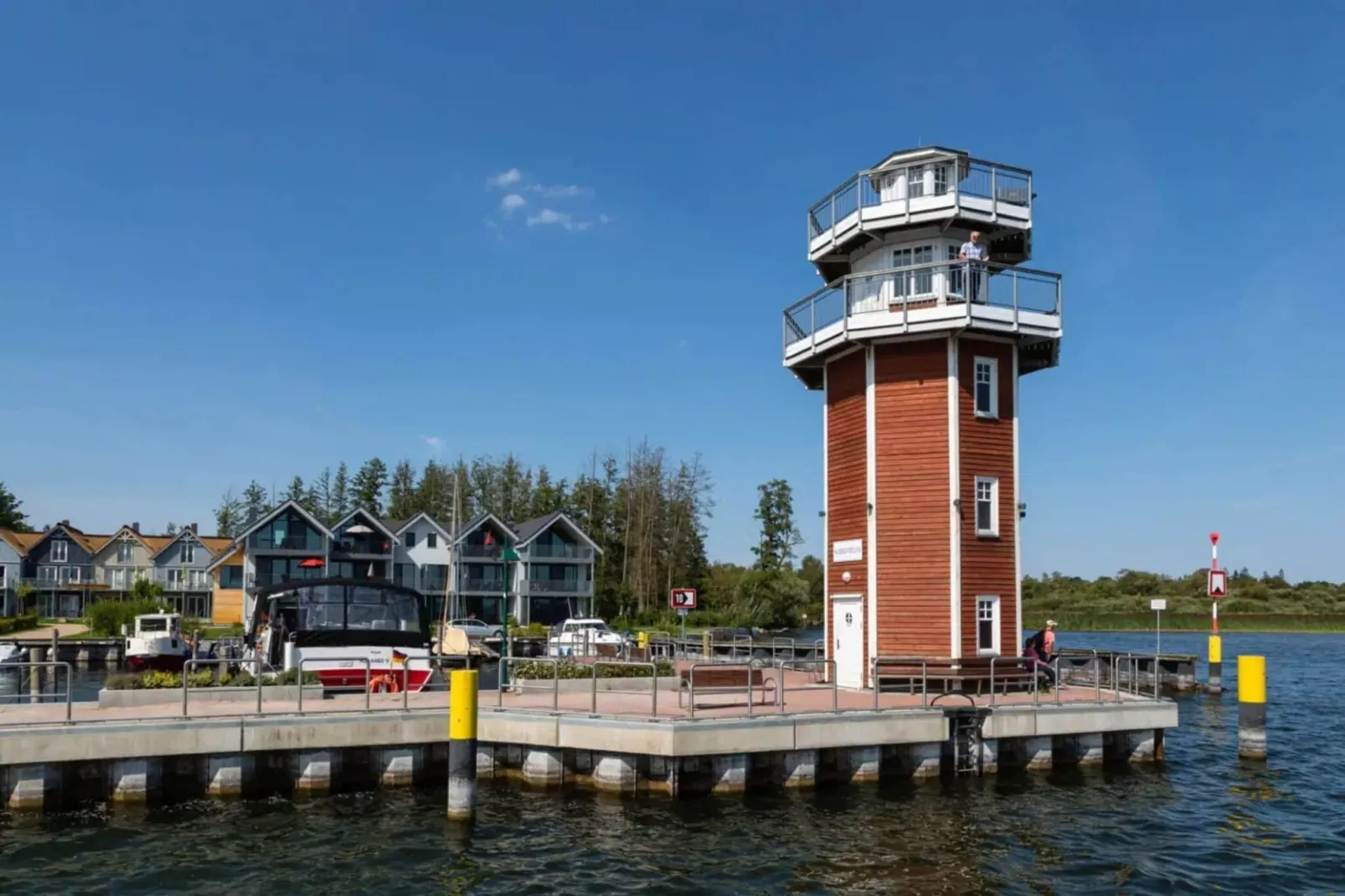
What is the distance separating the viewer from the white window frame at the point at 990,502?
84.4 feet

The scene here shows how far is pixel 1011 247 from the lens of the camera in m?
28.3

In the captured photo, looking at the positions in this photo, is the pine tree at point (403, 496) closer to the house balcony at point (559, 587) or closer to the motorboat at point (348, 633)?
the house balcony at point (559, 587)

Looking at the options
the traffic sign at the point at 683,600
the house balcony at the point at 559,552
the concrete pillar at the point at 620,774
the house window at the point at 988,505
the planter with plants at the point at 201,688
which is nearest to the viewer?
the concrete pillar at the point at 620,774

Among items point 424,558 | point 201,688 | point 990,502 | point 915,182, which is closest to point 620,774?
point 201,688

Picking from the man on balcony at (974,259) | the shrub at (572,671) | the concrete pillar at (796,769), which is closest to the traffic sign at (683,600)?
the shrub at (572,671)

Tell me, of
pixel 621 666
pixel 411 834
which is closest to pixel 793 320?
pixel 621 666

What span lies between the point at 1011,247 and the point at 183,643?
35448 millimetres

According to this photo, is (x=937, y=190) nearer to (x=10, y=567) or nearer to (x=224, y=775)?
(x=224, y=775)

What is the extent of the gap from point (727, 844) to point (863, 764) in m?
4.76

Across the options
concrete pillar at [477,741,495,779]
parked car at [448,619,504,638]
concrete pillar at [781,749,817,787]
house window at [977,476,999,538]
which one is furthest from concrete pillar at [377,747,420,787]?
parked car at [448,619,504,638]

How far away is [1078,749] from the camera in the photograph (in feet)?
73.6

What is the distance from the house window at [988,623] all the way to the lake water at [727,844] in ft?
15.8

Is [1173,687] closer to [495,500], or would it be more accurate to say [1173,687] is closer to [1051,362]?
[1051,362]

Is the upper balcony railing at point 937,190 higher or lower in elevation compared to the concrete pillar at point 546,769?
higher
